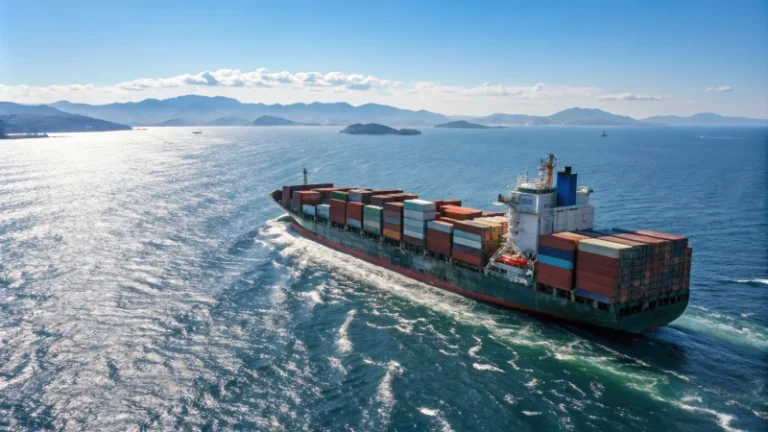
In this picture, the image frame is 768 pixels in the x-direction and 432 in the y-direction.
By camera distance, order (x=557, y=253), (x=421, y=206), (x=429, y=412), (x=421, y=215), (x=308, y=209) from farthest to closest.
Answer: (x=308, y=209) < (x=421, y=215) < (x=421, y=206) < (x=557, y=253) < (x=429, y=412)

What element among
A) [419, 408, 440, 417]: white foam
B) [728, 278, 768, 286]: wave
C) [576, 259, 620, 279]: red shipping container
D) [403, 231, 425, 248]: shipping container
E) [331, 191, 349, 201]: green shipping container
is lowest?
[419, 408, 440, 417]: white foam

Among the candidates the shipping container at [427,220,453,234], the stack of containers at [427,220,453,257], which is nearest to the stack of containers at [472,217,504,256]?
the shipping container at [427,220,453,234]

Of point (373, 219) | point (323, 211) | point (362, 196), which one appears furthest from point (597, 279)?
point (323, 211)

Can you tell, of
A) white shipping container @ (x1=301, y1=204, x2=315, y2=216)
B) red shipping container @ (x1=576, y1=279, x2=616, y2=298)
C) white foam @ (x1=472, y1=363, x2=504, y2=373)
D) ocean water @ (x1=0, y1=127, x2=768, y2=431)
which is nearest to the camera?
ocean water @ (x1=0, y1=127, x2=768, y2=431)

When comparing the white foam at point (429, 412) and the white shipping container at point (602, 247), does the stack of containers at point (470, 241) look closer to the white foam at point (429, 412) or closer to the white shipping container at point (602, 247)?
the white shipping container at point (602, 247)

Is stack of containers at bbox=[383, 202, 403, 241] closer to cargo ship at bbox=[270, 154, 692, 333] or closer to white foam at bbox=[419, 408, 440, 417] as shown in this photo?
cargo ship at bbox=[270, 154, 692, 333]

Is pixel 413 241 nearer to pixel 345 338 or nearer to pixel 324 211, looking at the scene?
pixel 345 338

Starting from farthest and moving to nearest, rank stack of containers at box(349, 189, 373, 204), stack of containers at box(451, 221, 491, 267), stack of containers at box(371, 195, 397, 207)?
1. stack of containers at box(349, 189, 373, 204)
2. stack of containers at box(371, 195, 397, 207)
3. stack of containers at box(451, 221, 491, 267)
